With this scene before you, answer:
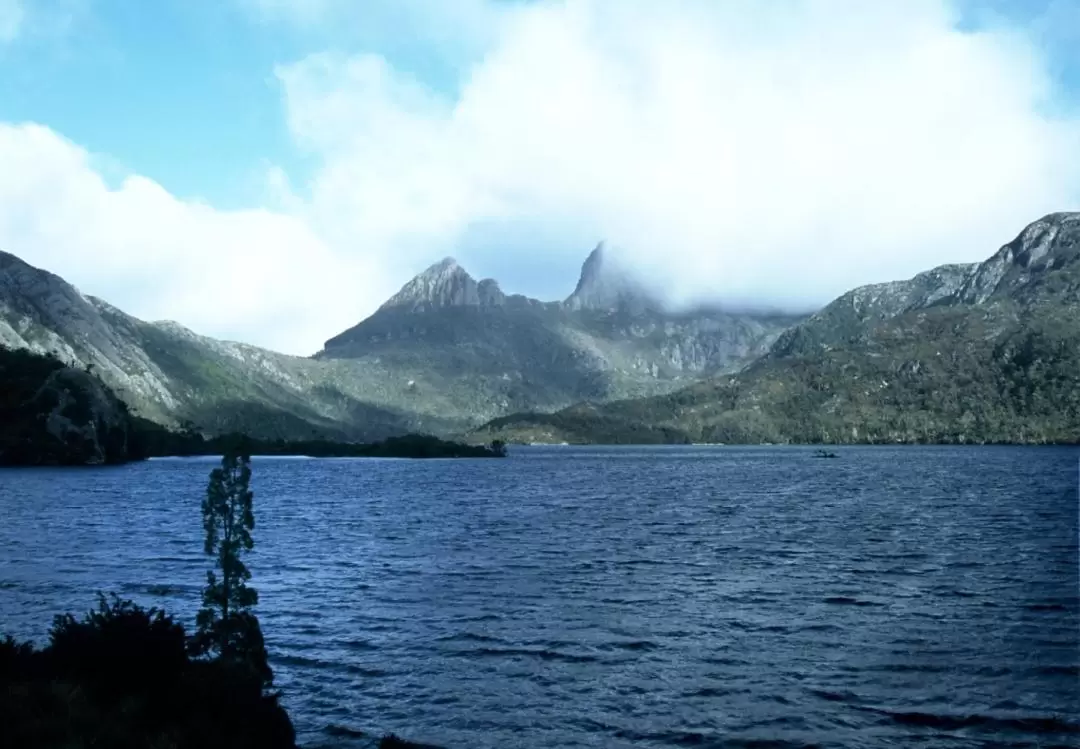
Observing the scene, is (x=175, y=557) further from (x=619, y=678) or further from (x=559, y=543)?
(x=619, y=678)

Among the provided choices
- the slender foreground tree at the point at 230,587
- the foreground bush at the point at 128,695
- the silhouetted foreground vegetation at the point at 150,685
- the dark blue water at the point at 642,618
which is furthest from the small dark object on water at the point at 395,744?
the slender foreground tree at the point at 230,587

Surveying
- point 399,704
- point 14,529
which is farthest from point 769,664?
point 14,529

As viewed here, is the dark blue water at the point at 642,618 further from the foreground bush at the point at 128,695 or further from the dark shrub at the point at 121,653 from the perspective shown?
the dark shrub at the point at 121,653

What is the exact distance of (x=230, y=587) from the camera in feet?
120

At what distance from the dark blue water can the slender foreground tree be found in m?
4.07

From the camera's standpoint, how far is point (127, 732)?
81.1 ft

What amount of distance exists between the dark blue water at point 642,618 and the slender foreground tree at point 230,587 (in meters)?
4.07

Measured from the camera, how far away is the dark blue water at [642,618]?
35.7 m

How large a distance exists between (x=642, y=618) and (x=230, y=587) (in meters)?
26.6

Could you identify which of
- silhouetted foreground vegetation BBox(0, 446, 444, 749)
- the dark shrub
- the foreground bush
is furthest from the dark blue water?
the dark shrub

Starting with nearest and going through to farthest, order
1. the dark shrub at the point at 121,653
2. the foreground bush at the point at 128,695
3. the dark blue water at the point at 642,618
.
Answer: the foreground bush at the point at 128,695 → the dark shrub at the point at 121,653 → the dark blue water at the point at 642,618

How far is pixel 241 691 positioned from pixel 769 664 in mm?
25820

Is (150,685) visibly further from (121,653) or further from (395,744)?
(395,744)

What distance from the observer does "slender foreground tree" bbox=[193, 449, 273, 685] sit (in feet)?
116
